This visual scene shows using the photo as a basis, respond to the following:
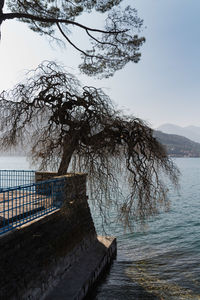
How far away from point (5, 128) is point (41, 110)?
70.1 inches

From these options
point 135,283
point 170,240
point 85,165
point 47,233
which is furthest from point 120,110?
point 170,240

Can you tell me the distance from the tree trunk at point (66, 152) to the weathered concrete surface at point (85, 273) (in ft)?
11.4

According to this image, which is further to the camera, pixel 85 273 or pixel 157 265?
pixel 157 265

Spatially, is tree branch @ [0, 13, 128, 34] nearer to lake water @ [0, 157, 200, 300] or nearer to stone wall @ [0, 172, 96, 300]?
stone wall @ [0, 172, 96, 300]

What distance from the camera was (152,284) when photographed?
824 cm

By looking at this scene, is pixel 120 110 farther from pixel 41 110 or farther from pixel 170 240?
pixel 170 240

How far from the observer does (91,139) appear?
9.31 m

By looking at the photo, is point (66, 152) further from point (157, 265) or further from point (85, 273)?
point (157, 265)

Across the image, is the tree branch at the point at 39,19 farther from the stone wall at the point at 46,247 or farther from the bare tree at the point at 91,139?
the stone wall at the point at 46,247

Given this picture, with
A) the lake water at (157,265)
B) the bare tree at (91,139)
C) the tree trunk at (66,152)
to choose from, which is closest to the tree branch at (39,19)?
the bare tree at (91,139)

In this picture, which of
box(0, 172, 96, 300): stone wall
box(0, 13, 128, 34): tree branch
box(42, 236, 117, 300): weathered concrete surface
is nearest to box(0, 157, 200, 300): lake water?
box(42, 236, 117, 300): weathered concrete surface

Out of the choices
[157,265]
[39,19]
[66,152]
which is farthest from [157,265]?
[39,19]

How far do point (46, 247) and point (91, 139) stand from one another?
434cm

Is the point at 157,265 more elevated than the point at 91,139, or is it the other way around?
the point at 91,139
